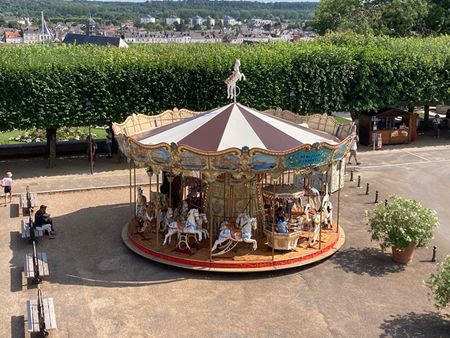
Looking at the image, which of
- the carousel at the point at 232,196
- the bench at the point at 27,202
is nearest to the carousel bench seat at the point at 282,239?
the carousel at the point at 232,196

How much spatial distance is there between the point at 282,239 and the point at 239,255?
1.62m

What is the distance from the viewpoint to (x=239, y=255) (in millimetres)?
20922

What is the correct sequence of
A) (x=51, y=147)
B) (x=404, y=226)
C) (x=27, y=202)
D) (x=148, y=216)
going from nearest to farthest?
(x=404, y=226), (x=148, y=216), (x=27, y=202), (x=51, y=147)

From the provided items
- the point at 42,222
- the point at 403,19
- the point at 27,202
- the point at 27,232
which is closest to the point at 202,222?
the point at 42,222

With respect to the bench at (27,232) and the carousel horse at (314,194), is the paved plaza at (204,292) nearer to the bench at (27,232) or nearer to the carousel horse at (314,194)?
the bench at (27,232)

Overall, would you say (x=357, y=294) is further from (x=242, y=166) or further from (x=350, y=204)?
(x=350, y=204)

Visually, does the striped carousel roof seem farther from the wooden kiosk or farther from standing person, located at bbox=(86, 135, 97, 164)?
the wooden kiosk

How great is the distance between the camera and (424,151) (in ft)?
127

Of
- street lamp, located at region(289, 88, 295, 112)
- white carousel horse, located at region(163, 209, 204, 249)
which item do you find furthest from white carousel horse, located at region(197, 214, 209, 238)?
street lamp, located at region(289, 88, 295, 112)

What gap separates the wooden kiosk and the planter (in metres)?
19.2

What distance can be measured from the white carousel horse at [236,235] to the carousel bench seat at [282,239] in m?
0.57

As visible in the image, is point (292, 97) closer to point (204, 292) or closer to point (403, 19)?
point (204, 292)

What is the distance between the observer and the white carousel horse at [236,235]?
67.9ft

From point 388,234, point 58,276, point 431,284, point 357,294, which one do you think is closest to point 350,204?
point 388,234
